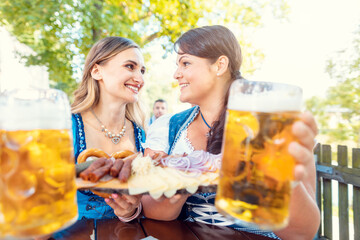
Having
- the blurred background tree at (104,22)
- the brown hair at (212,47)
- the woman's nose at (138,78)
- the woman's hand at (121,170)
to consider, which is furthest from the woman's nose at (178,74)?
the blurred background tree at (104,22)

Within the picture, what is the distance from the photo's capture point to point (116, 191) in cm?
117

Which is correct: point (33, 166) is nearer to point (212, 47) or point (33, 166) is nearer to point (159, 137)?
point (159, 137)

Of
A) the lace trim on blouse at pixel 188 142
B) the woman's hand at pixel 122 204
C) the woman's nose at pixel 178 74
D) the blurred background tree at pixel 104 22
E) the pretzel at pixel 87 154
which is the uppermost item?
the blurred background tree at pixel 104 22

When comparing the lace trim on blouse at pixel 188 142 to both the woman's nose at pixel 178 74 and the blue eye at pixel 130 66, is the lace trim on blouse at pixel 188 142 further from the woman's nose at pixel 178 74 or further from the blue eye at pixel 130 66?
the blue eye at pixel 130 66

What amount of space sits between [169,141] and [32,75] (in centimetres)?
1929

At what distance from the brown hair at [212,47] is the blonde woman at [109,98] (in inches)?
35.2

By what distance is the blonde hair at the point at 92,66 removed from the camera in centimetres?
310

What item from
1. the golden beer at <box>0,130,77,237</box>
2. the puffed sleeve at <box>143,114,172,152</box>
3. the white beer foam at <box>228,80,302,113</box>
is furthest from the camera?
the puffed sleeve at <box>143,114,172,152</box>

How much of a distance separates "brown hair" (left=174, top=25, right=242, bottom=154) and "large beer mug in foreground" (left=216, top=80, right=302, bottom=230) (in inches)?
49.0

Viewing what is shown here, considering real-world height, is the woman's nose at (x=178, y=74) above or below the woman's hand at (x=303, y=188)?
above

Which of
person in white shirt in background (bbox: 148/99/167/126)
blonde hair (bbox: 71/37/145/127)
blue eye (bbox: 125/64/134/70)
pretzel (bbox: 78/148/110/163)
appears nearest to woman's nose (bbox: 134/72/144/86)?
blue eye (bbox: 125/64/134/70)

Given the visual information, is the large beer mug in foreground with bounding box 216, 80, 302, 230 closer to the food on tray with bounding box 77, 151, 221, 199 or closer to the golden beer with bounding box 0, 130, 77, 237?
the food on tray with bounding box 77, 151, 221, 199

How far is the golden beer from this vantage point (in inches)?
31.4

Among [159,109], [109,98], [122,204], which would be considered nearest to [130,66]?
[109,98]
